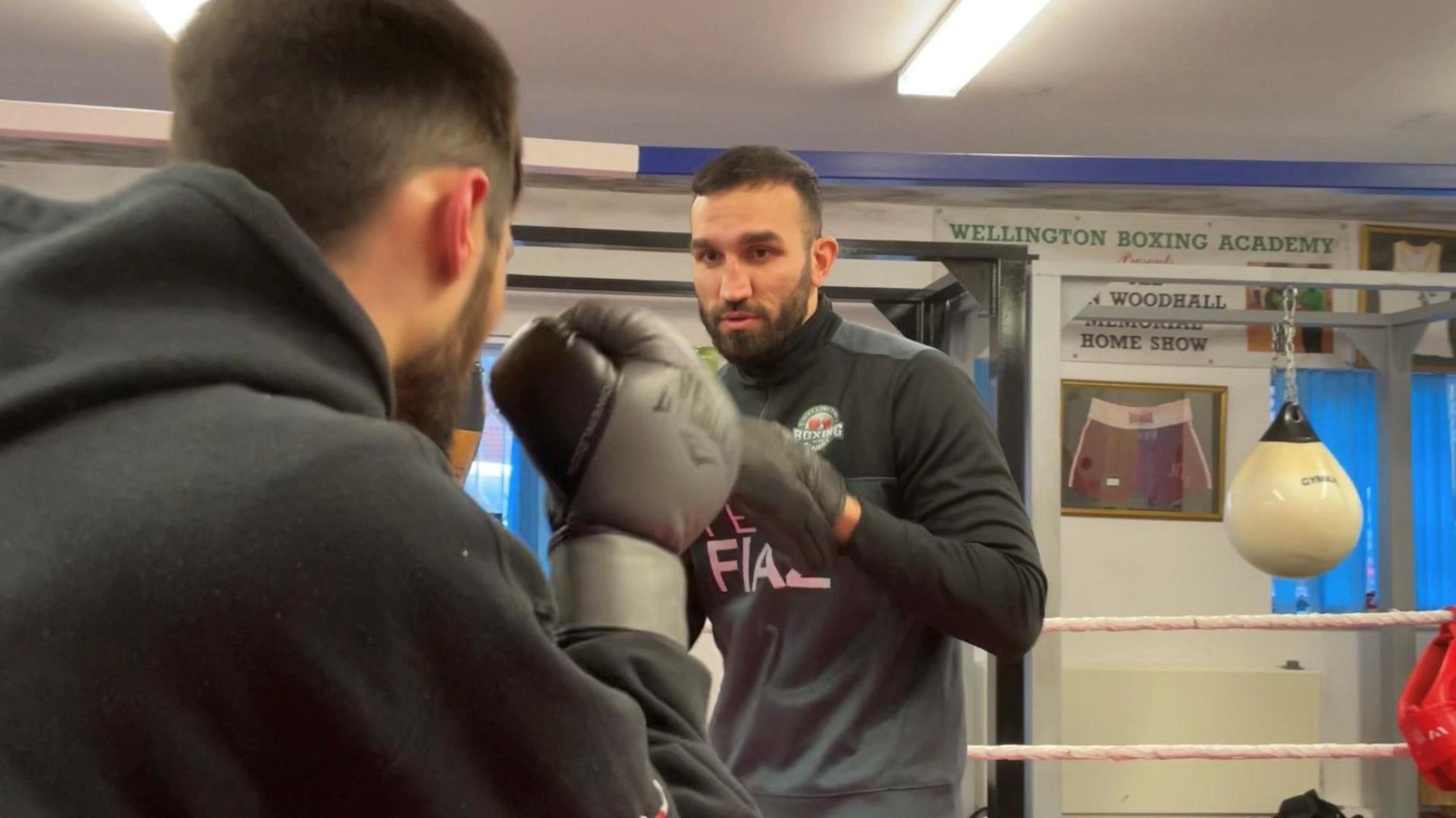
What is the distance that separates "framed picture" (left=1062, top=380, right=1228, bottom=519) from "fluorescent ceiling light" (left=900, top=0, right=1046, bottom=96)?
1517 mm

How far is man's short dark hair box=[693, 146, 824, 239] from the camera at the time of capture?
175cm

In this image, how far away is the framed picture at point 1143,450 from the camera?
4.86 m

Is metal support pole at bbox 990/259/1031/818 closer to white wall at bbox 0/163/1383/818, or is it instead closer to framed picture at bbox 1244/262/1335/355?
white wall at bbox 0/163/1383/818

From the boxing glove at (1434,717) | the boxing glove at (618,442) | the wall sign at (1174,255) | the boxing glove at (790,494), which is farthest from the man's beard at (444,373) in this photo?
the wall sign at (1174,255)

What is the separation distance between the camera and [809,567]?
142 centimetres

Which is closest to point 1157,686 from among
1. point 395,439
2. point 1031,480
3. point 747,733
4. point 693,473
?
point 1031,480

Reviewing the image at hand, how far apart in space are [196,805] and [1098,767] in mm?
4663

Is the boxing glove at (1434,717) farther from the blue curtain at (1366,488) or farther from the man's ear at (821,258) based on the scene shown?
the blue curtain at (1366,488)

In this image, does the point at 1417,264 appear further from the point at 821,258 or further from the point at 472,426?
the point at 472,426

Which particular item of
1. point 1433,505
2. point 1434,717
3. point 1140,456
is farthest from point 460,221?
point 1433,505

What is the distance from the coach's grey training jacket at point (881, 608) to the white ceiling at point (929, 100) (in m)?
2.17

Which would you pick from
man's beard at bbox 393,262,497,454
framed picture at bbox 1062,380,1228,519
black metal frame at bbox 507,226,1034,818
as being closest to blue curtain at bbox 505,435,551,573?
black metal frame at bbox 507,226,1034,818

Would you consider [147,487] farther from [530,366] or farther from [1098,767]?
[1098,767]

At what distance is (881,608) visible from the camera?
1559 millimetres
